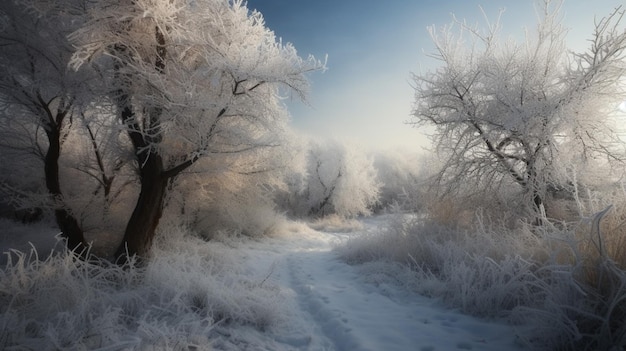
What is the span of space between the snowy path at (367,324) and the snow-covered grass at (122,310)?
0.31m

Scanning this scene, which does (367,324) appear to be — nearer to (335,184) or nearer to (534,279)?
(534,279)

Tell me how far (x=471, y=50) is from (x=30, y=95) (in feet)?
28.5

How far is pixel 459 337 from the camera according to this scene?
288 centimetres

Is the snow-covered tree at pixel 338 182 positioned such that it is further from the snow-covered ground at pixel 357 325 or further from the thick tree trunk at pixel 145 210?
the snow-covered ground at pixel 357 325

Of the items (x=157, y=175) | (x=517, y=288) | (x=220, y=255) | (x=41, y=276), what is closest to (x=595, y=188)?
(x=517, y=288)

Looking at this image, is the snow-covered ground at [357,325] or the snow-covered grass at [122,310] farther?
the snow-covered ground at [357,325]

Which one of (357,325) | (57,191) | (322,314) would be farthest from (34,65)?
(357,325)

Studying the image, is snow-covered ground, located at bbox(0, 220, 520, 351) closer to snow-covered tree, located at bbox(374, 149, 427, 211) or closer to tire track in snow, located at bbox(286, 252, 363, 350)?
tire track in snow, located at bbox(286, 252, 363, 350)

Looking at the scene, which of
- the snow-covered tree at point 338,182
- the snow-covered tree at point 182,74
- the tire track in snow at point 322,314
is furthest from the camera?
the snow-covered tree at point 338,182

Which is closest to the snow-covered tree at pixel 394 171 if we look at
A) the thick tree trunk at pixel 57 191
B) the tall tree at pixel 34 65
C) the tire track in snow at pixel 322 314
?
the tire track in snow at pixel 322 314

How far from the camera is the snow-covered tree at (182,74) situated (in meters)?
4.04

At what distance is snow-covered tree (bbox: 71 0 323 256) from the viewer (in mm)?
4043

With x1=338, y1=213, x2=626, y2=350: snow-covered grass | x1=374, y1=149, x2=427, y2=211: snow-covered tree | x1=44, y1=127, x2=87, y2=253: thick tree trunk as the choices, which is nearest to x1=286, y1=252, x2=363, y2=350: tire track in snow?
x1=338, y1=213, x2=626, y2=350: snow-covered grass

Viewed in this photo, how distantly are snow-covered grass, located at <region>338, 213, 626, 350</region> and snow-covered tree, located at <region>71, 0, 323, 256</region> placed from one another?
3368mm
